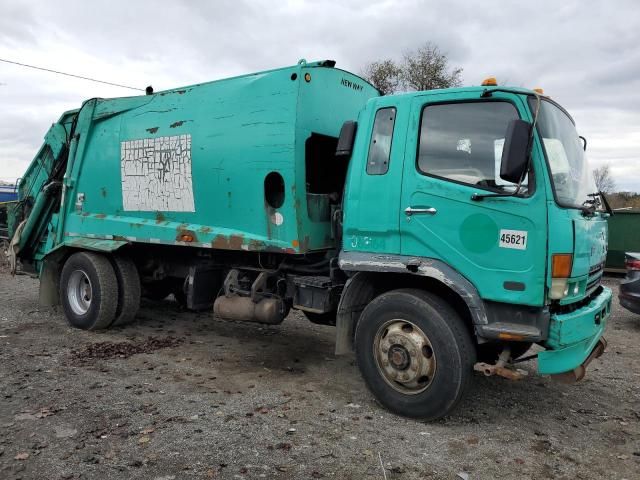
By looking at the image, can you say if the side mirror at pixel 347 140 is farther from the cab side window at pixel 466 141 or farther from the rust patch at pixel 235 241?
the rust patch at pixel 235 241

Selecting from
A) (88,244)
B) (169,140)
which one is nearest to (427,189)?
(169,140)

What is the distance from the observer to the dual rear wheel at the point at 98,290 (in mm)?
6773

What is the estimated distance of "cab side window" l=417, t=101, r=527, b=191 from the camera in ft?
12.8

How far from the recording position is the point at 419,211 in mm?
4180

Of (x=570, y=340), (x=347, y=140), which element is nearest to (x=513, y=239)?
(x=570, y=340)

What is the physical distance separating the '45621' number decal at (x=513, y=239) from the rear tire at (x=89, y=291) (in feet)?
16.8

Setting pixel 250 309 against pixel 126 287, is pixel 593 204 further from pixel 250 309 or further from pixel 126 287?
pixel 126 287

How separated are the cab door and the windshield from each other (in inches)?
8.0

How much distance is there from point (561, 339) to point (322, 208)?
2.55 meters

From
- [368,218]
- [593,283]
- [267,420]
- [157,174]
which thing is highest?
[157,174]

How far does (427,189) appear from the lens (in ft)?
13.7

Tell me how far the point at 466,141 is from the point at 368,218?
1.04 metres

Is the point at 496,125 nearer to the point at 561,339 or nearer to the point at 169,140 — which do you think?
the point at 561,339

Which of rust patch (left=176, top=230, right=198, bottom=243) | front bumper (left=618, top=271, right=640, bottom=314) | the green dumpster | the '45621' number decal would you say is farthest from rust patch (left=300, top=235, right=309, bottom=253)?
the green dumpster
